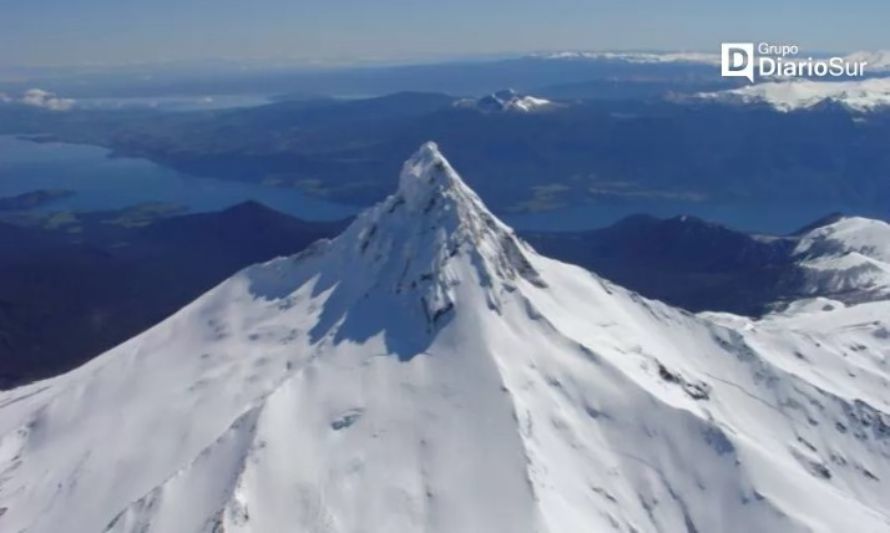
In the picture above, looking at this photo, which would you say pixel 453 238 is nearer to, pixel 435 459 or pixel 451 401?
pixel 451 401

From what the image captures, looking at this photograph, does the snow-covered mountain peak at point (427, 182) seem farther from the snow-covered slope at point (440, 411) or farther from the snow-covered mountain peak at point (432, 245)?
the snow-covered slope at point (440, 411)

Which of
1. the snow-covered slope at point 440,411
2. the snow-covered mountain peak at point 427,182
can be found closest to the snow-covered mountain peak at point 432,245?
the snow-covered mountain peak at point 427,182

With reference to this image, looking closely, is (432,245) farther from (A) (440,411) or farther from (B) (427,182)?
(A) (440,411)

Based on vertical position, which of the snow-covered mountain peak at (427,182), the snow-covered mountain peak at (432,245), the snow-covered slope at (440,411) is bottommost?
the snow-covered slope at (440,411)

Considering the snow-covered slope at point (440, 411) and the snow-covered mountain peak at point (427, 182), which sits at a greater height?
the snow-covered mountain peak at point (427, 182)

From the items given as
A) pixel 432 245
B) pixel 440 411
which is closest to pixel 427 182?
pixel 432 245

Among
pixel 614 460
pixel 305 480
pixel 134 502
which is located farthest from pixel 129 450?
pixel 614 460

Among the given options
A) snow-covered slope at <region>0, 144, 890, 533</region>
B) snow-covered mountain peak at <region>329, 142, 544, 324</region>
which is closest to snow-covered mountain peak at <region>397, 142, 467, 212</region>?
snow-covered mountain peak at <region>329, 142, 544, 324</region>

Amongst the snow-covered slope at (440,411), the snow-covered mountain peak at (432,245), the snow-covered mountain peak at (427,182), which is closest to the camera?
the snow-covered slope at (440,411)
